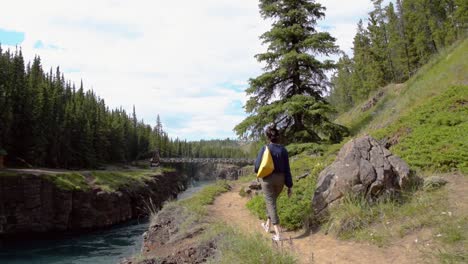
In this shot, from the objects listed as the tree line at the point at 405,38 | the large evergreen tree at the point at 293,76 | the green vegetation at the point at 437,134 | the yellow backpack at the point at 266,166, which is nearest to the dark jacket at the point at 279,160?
the yellow backpack at the point at 266,166

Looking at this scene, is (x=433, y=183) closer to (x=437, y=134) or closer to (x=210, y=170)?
(x=437, y=134)

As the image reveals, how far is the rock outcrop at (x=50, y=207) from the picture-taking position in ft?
111

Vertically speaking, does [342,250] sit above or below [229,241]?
below

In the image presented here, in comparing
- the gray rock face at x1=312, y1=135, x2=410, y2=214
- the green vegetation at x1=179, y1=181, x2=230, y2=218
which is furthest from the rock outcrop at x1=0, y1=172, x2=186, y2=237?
the gray rock face at x1=312, y1=135, x2=410, y2=214

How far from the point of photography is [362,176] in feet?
26.4

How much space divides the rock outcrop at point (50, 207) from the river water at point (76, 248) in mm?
3189

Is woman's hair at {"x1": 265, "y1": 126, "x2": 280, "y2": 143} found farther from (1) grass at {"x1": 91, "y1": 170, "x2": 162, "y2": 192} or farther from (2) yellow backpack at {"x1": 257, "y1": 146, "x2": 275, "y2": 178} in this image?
(1) grass at {"x1": 91, "y1": 170, "x2": 162, "y2": 192}

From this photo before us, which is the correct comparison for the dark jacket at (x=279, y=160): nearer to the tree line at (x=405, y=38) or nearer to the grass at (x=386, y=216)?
the grass at (x=386, y=216)

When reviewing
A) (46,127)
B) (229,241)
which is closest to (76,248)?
Answer: (229,241)

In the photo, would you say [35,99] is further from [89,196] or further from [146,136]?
[146,136]

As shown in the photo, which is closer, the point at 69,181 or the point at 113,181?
the point at 69,181

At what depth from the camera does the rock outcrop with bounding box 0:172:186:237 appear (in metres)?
33.9

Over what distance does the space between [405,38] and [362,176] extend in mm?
45186

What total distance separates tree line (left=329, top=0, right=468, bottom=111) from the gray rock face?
33598 mm
